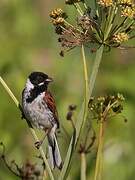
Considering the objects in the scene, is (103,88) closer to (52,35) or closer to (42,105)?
(52,35)

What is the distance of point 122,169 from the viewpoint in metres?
6.69

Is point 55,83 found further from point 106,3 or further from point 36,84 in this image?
point 106,3

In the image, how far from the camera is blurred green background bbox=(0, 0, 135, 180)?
6.83 m

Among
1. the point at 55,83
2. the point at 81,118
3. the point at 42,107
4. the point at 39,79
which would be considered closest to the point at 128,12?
the point at 81,118

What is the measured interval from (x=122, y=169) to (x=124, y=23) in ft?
10.9

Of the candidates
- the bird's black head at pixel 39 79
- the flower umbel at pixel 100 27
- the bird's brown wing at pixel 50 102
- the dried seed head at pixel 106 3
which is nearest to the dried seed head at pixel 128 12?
the flower umbel at pixel 100 27

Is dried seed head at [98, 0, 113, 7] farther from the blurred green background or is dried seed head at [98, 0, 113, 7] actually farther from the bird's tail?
the blurred green background

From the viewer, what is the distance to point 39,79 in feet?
17.1

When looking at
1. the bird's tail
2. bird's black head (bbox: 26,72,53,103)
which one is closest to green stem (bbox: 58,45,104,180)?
the bird's tail

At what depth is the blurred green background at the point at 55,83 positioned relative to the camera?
683 centimetres

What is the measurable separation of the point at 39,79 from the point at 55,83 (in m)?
2.52

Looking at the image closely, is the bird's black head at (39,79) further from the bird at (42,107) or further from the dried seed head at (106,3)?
the dried seed head at (106,3)

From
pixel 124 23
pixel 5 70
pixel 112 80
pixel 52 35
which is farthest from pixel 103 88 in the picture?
pixel 124 23

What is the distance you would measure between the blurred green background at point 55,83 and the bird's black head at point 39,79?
3.46 feet
